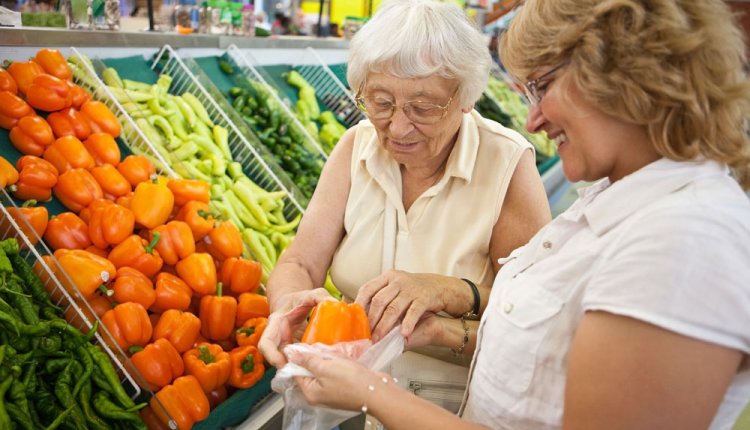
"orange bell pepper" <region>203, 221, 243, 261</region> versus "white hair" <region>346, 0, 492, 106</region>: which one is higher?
"white hair" <region>346, 0, 492, 106</region>

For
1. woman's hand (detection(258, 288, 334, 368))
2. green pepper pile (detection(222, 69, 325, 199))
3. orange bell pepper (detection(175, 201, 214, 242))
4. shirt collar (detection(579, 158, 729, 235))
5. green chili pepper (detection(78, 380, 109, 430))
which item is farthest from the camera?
green pepper pile (detection(222, 69, 325, 199))

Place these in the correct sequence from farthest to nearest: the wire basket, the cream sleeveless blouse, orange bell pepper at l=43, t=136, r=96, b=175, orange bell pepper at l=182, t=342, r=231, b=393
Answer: the wire basket, orange bell pepper at l=43, t=136, r=96, b=175, orange bell pepper at l=182, t=342, r=231, b=393, the cream sleeveless blouse

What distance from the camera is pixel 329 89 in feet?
15.6

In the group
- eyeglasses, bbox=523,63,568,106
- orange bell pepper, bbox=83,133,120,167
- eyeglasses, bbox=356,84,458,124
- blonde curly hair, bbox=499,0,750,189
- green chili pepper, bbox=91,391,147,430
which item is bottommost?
green chili pepper, bbox=91,391,147,430

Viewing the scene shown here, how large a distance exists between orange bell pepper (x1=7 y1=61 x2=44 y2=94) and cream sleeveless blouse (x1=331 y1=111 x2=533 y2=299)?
1.40 metres

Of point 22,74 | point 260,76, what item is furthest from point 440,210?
point 260,76

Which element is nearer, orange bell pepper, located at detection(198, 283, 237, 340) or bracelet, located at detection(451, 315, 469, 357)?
bracelet, located at detection(451, 315, 469, 357)

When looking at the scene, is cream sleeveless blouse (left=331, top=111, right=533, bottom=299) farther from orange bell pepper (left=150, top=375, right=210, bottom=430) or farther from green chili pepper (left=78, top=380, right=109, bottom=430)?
green chili pepper (left=78, top=380, right=109, bottom=430)

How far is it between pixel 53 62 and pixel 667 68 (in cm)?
244

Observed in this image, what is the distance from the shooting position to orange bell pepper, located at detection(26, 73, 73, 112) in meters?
2.45

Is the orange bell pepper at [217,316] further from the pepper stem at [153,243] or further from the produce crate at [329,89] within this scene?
the produce crate at [329,89]

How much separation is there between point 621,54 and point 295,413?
103 cm

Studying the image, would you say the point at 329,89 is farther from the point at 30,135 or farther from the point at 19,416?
the point at 19,416

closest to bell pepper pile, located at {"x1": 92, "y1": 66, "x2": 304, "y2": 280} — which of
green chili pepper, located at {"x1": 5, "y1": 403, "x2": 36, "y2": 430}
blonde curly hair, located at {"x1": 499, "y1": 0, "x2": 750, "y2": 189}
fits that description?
green chili pepper, located at {"x1": 5, "y1": 403, "x2": 36, "y2": 430}
